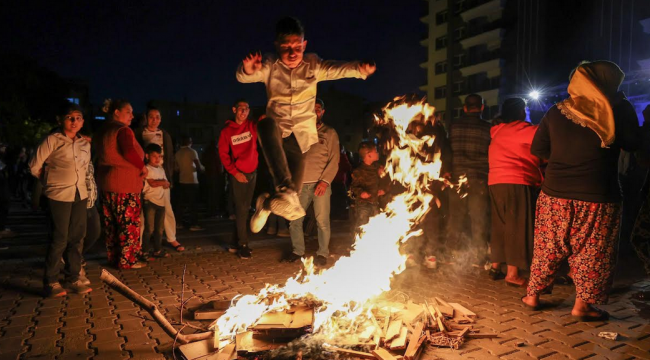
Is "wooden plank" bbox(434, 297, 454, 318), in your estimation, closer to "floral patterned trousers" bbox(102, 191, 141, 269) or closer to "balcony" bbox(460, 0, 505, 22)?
"floral patterned trousers" bbox(102, 191, 141, 269)

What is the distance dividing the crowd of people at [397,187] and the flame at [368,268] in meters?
0.33

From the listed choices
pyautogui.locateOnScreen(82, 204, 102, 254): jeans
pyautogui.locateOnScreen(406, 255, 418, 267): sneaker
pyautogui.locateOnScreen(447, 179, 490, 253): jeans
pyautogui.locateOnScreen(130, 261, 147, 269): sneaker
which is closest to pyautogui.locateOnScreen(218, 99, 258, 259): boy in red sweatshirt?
pyautogui.locateOnScreen(130, 261, 147, 269): sneaker

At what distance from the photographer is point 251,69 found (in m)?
4.38

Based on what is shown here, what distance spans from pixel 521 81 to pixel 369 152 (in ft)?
128

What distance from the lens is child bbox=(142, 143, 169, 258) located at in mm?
7172

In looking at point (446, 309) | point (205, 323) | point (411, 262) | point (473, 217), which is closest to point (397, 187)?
point (411, 262)

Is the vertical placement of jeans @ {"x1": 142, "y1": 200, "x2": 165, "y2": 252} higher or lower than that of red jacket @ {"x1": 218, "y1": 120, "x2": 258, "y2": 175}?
lower

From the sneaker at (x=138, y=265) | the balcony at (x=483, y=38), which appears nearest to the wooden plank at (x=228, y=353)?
the sneaker at (x=138, y=265)

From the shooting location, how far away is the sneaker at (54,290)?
5180 mm

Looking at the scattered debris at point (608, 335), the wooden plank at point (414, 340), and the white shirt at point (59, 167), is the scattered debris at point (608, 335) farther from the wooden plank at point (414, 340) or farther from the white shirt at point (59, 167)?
the white shirt at point (59, 167)

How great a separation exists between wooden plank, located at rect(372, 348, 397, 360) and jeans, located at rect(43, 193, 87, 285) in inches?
159

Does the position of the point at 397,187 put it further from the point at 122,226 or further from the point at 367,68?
the point at 122,226

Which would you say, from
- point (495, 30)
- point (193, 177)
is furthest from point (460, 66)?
point (193, 177)

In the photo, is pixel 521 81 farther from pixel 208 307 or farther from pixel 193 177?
pixel 208 307
